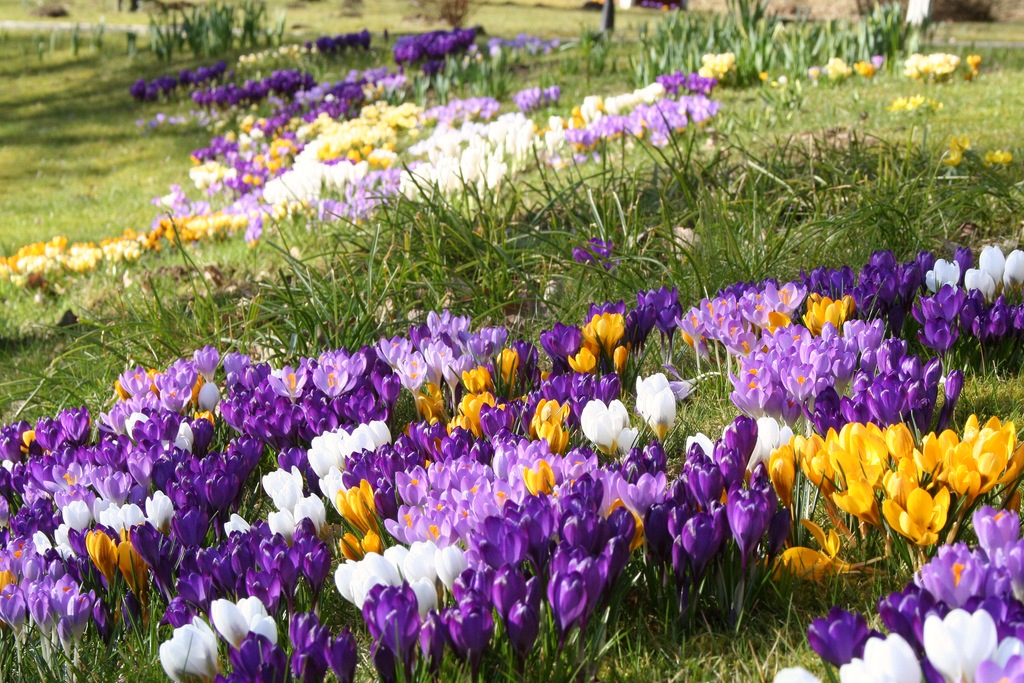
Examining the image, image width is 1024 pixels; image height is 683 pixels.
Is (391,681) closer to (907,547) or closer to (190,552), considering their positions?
(190,552)

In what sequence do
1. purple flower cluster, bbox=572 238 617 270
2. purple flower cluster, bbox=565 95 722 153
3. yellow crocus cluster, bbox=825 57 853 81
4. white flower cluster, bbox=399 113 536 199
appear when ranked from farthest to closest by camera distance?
1. yellow crocus cluster, bbox=825 57 853 81
2. purple flower cluster, bbox=565 95 722 153
3. white flower cluster, bbox=399 113 536 199
4. purple flower cluster, bbox=572 238 617 270

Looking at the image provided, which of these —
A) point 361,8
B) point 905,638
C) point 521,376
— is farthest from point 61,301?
point 361,8

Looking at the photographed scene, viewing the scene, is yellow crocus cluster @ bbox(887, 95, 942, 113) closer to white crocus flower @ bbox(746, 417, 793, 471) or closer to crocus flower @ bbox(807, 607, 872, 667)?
white crocus flower @ bbox(746, 417, 793, 471)

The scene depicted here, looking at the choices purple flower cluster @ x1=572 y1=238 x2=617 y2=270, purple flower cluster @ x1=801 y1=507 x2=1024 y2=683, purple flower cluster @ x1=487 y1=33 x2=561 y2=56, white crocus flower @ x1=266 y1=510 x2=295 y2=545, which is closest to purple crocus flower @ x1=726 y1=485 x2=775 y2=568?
purple flower cluster @ x1=801 y1=507 x2=1024 y2=683

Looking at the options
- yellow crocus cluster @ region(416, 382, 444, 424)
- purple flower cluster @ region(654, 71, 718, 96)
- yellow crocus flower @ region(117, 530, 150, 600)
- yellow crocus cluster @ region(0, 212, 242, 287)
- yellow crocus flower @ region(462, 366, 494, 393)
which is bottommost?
yellow crocus cluster @ region(0, 212, 242, 287)

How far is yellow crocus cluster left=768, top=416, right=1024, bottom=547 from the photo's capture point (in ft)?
5.79

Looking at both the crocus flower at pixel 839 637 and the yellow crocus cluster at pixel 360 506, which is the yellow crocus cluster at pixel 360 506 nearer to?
the yellow crocus cluster at pixel 360 506

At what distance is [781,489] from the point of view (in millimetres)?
2002

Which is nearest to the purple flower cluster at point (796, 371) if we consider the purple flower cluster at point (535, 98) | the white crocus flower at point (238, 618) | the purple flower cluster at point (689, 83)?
the white crocus flower at point (238, 618)

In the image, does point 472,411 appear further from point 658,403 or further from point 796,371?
point 796,371

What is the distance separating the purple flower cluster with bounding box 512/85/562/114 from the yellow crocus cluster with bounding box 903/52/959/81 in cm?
326

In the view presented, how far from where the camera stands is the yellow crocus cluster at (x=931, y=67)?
8.55m

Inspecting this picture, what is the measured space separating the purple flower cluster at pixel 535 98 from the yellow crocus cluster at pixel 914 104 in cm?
335

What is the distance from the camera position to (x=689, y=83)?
8.86 m
